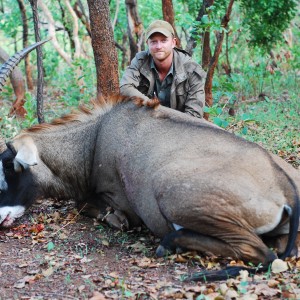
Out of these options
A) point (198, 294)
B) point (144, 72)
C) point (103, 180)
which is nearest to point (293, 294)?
point (198, 294)

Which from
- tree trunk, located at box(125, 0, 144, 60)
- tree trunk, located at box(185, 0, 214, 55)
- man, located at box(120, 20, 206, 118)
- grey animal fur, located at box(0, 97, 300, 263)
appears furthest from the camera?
tree trunk, located at box(125, 0, 144, 60)

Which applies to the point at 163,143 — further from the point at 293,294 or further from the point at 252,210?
the point at 293,294

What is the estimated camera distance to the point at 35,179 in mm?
6105

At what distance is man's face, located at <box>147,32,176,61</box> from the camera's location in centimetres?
696

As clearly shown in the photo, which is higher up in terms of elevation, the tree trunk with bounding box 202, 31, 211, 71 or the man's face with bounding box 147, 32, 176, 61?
the man's face with bounding box 147, 32, 176, 61

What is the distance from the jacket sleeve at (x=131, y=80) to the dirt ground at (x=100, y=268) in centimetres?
164

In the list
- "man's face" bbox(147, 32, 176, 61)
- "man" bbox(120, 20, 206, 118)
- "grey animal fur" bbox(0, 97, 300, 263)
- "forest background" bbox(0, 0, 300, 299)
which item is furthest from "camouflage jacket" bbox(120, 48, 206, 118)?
"grey animal fur" bbox(0, 97, 300, 263)

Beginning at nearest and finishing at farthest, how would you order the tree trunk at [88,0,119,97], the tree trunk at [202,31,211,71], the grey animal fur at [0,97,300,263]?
the grey animal fur at [0,97,300,263], the tree trunk at [88,0,119,97], the tree trunk at [202,31,211,71]

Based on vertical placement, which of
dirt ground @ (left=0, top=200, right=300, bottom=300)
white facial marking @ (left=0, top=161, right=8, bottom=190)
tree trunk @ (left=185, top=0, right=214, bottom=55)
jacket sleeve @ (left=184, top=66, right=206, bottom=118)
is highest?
tree trunk @ (left=185, top=0, right=214, bottom=55)

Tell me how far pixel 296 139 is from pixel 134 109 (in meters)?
3.93

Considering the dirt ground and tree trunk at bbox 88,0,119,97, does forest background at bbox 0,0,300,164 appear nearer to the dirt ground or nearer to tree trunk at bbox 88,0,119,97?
tree trunk at bbox 88,0,119,97

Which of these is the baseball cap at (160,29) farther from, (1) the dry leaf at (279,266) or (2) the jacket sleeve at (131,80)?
(1) the dry leaf at (279,266)

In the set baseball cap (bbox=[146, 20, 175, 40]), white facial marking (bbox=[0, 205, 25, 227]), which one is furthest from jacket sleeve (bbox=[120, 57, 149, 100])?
white facial marking (bbox=[0, 205, 25, 227])

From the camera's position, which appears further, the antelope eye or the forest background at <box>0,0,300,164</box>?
the forest background at <box>0,0,300,164</box>
